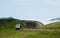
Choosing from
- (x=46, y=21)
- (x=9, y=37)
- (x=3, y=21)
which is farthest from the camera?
(x=46, y=21)

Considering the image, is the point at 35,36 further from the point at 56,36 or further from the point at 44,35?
the point at 56,36

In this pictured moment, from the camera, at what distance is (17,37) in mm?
43594

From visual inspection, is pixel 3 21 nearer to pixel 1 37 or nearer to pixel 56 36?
pixel 1 37

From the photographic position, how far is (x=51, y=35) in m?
43.9

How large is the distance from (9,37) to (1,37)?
107 inches

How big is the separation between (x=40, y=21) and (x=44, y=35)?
45.0m

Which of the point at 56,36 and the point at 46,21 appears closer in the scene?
the point at 56,36

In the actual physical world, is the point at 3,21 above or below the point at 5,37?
above

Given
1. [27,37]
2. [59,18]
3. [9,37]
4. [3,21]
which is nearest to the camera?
[27,37]

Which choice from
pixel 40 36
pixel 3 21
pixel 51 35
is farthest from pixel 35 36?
pixel 3 21

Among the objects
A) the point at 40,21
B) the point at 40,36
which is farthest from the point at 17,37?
the point at 40,21

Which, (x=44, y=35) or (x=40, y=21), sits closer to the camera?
(x=44, y=35)

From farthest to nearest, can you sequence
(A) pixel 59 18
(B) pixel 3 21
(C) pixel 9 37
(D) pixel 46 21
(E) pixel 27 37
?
(A) pixel 59 18 < (D) pixel 46 21 < (B) pixel 3 21 < (C) pixel 9 37 < (E) pixel 27 37

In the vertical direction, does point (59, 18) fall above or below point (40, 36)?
above
